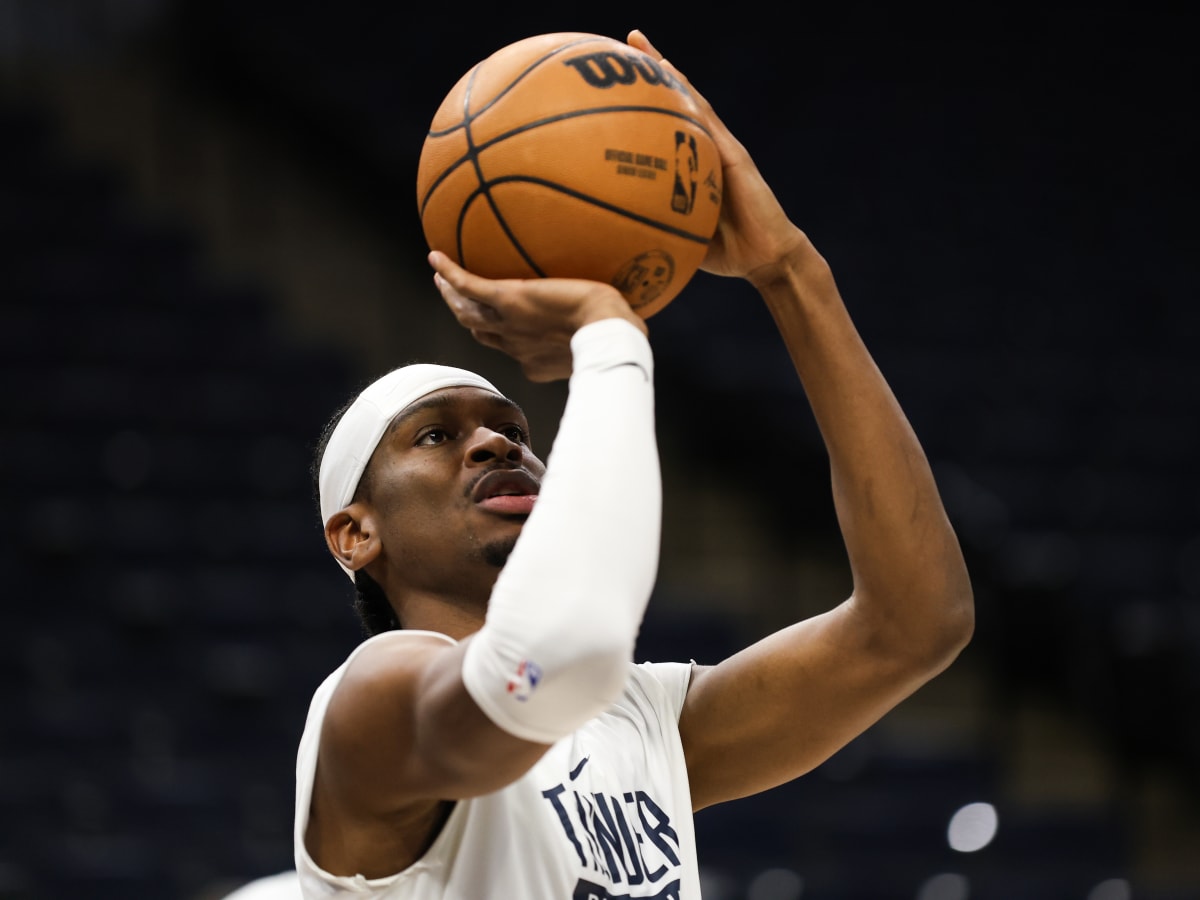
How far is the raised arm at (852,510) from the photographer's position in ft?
8.11

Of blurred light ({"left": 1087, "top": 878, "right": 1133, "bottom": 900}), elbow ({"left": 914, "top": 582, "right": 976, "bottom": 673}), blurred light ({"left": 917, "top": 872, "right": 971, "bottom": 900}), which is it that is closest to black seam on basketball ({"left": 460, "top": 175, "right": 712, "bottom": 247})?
elbow ({"left": 914, "top": 582, "right": 976, "bottom": 673})

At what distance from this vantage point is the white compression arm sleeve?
1799 millimetres

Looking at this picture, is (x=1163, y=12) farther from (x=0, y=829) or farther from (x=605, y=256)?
(x=605, y=256)

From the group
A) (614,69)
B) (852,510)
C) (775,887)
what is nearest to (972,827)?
(775,887)

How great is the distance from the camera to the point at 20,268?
8.50 m

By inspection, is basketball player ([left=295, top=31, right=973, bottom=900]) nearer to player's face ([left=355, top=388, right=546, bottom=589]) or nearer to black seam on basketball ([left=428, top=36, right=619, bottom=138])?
player's face ([left=355, top=388, right=546, bottom=589])

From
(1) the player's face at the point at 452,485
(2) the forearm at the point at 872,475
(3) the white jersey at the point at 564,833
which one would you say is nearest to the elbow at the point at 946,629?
(2) the forearm at the point at 872,475

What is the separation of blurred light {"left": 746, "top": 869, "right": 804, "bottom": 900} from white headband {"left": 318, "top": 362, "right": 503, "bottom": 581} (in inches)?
136

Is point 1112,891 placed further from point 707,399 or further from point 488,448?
point 488,448

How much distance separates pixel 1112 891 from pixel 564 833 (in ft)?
14.0

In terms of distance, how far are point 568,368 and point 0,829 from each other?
4.73m

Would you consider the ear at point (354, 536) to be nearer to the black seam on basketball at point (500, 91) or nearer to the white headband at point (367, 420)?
→ the white headband at point (367, 420)

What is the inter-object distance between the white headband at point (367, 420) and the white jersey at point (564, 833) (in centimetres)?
48

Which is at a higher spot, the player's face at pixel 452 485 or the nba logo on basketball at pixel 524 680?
the nba logo on basketball at pixel 524 680
